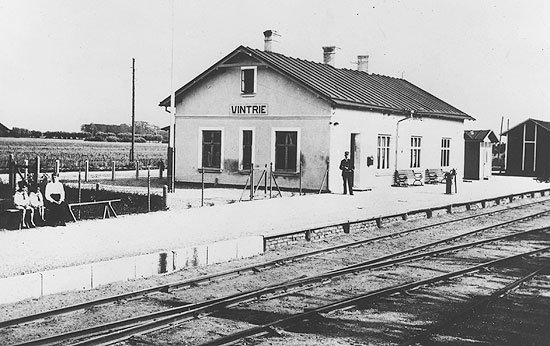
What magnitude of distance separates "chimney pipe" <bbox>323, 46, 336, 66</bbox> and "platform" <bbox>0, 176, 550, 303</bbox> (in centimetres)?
1222

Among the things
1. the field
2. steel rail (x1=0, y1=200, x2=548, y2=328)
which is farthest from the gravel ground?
the field

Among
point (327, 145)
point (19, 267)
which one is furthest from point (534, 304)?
point (327, 145)

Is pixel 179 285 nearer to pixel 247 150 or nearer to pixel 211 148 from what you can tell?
pixel 247 150

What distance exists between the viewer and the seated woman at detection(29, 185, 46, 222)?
1215 centimetres

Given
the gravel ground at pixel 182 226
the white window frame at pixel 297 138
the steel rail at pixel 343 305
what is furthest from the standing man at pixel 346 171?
the steel rail at pixel 343 305

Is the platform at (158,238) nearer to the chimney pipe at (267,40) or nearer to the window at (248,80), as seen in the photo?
the window at (248,80)

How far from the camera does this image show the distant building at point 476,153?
3372 centimetres

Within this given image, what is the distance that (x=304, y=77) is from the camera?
22.5 metres

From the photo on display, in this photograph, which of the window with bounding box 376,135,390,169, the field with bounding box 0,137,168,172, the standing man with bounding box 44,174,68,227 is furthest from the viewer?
the field with bounding box 0,137,168,172

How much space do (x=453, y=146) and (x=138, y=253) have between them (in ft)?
79.1

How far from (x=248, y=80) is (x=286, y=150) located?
10.9 ft

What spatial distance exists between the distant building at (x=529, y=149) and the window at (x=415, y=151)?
53.4 ft

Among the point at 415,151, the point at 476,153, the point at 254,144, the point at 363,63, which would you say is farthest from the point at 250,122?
the point at 476,153

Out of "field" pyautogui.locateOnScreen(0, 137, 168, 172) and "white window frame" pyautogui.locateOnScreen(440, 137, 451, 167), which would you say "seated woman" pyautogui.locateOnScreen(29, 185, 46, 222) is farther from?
"white window frame" pyautogui.locateOnScreen(440, 137, 451, 167)
